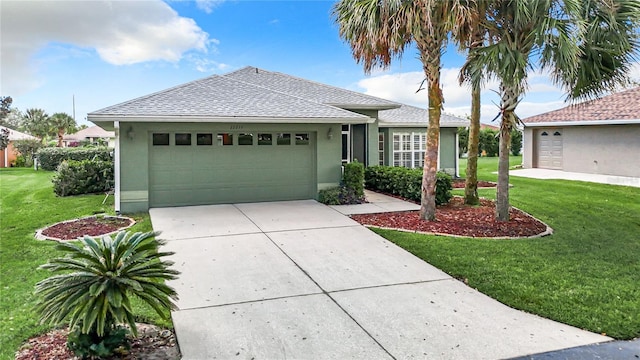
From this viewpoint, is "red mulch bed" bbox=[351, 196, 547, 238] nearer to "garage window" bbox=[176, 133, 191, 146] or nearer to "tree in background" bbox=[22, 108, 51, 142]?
"garage window" bbox=[176, 133, 191, 146]

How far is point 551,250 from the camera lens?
310 inches

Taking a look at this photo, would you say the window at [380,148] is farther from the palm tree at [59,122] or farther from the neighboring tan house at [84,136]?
the palm tree at [59,122]

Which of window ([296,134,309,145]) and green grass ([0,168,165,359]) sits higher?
window ([296,134,309,145])

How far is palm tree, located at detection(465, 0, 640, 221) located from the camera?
8.43m

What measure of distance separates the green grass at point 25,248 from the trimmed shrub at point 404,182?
7.28 meters

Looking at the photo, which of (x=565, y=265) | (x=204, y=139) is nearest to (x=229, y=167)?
(x=204, y=139)

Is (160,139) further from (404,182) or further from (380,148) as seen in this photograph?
(380,148)

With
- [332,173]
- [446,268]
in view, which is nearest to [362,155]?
[332,173]

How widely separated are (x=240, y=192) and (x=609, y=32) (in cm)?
952

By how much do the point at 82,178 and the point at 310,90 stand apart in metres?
8.84

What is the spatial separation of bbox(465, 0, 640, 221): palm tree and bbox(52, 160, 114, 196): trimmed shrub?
12.4m

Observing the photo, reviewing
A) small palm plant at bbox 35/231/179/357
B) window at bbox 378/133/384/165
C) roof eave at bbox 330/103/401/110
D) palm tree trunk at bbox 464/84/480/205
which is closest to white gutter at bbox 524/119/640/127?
window at bbox 378/133/384/165

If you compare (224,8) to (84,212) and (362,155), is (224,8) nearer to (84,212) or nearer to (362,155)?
(362,155)

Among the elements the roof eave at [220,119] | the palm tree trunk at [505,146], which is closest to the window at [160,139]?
the roof eave at [220,119]
